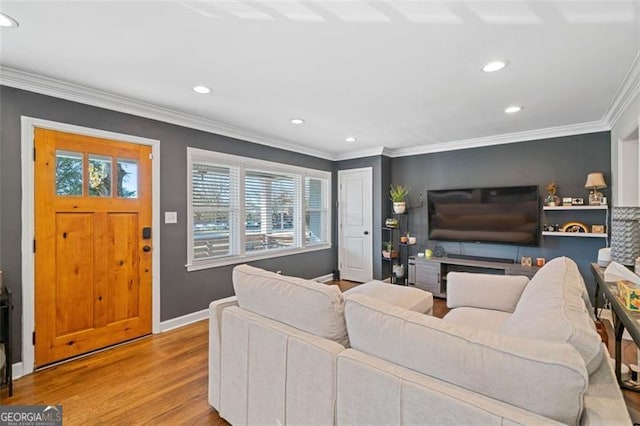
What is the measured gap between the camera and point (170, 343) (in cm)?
306

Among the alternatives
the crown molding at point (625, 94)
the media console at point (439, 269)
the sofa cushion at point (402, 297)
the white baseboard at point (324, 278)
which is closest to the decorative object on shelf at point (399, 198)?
the media console at point (439, 269)

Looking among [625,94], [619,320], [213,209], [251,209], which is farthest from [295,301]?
[625,94]

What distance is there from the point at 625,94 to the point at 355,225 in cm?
378

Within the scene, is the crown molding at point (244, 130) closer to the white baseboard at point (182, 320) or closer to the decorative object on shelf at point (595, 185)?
the decorative object on shelf at point (595, 185)

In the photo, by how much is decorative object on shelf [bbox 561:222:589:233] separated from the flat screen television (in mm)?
303

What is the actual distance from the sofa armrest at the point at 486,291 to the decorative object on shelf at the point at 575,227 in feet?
6.35

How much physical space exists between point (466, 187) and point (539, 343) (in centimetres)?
416

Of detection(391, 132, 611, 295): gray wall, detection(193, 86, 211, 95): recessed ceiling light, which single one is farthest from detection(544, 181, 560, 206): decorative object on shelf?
detection(193, 86, 211, 95): recessed ceiling light

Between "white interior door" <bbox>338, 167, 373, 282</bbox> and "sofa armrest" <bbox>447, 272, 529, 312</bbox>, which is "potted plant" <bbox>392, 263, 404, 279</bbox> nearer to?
"white interior door" <bbox>338, 167, 373, 282</bbox>

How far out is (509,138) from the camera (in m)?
4.33

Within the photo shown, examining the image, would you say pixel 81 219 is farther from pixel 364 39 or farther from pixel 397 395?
pixel 397 395

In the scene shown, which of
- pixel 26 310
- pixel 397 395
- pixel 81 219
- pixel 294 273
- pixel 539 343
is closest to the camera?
pixel 539 343

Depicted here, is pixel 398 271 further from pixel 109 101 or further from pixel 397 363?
pixel 109 101

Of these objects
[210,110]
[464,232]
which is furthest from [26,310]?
[464,232]
